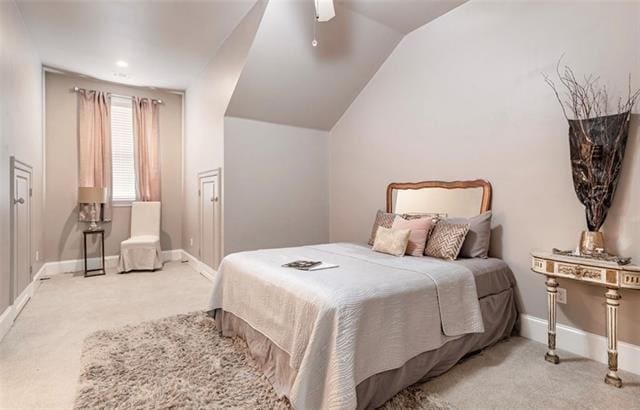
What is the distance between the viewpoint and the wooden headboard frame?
2.79 m

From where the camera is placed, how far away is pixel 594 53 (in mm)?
2227

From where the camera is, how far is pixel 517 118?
2621mm

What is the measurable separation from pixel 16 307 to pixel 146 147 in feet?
9.57

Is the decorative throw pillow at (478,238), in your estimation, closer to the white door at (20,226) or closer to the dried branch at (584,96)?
the dried branch at (584,96)

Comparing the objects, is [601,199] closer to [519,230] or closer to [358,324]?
[519,230]

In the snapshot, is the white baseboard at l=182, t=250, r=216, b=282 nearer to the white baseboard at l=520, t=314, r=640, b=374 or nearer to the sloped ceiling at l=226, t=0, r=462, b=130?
the sloped ceiling at l=226, t=0, r=462, b=130

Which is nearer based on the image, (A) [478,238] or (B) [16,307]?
(A) [478,238]

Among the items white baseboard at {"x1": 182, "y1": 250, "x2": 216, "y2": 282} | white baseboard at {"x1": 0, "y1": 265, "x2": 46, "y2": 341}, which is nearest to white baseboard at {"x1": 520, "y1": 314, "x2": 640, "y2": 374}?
white baseboard at {"x1": 182, "y1": 250, "x2": 216, "y2": 282}

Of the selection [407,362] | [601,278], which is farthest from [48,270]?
[601,278]

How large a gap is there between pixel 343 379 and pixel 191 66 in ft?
14.5

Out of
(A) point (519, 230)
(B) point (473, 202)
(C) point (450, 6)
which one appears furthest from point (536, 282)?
(C) point (450, 6)

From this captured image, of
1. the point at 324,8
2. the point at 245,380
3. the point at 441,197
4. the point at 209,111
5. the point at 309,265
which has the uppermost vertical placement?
the point at 324,8

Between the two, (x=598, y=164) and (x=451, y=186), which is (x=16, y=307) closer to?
(x=451, y=186)

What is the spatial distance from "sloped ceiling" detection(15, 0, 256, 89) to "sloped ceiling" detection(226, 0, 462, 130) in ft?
1.36
